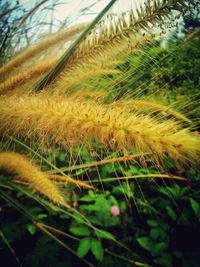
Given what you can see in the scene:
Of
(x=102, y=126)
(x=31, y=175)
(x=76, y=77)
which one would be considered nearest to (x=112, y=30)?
(x=76, y=77)

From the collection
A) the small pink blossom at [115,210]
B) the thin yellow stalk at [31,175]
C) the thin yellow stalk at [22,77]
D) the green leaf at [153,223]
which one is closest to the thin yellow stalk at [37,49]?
the thin yellow stalk at [22,77]

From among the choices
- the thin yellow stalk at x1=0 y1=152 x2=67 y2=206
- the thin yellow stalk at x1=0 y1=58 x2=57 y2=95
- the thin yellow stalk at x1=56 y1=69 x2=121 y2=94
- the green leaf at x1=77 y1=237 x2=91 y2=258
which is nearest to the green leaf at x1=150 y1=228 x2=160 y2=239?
the green leaf at x1=77 y1=237 x2=91 y2=258

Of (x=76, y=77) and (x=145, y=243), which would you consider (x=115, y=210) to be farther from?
(x=76, y=77)

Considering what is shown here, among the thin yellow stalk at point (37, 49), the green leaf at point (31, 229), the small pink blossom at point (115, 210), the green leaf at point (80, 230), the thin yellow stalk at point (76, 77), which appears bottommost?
the small pink blossom at point (115, 210)

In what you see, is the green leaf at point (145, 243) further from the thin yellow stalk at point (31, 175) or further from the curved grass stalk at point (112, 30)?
the curved grass stalk at point (112, 30)

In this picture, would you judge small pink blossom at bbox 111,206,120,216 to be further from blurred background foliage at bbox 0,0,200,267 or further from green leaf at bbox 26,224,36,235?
green leaf at bbox 26,224,36,235

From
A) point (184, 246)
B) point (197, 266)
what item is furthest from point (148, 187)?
point (197, 266)
